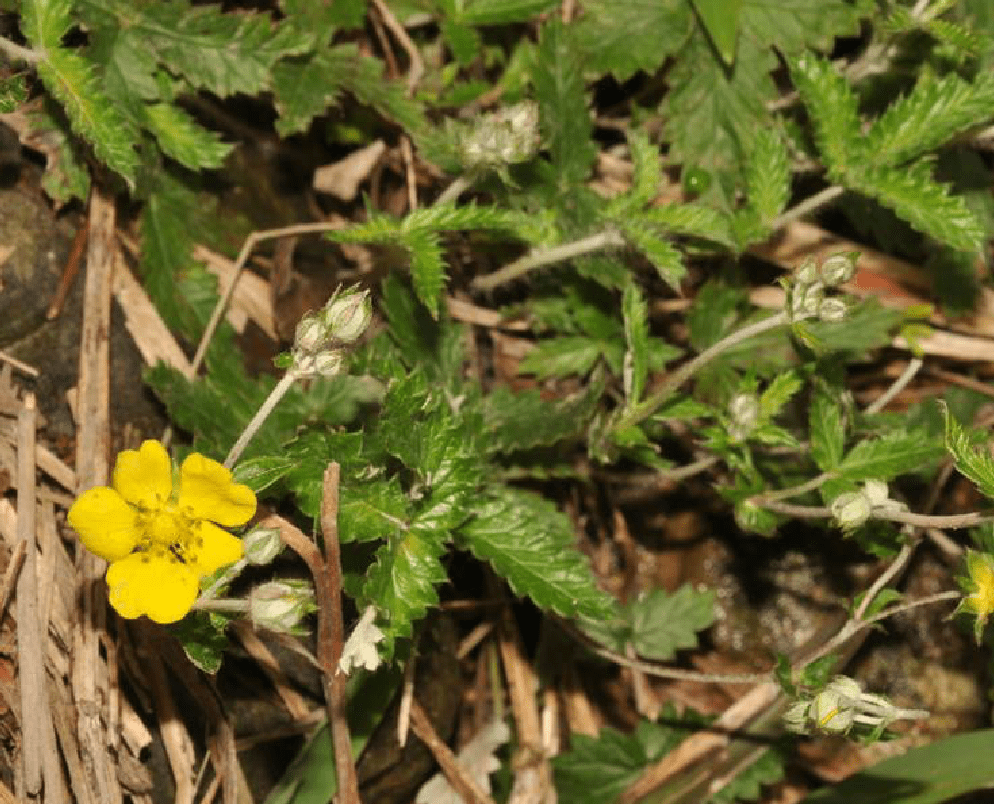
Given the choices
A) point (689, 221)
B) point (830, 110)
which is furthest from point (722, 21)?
point (689, 221)

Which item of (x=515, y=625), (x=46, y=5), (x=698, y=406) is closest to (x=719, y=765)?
→ (x=515, y=625)

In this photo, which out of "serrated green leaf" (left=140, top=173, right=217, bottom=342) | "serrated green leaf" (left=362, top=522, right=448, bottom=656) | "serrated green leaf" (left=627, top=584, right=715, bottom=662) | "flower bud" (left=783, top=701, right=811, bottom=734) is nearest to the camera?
"serrated green leaf" (left=362, top=522, right=448, bottom=656)

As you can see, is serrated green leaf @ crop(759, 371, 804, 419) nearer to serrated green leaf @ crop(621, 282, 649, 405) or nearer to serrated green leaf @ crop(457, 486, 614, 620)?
serrated green leaf @ crop(621, 282, 649, 405)

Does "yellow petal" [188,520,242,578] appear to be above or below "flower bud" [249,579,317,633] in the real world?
above

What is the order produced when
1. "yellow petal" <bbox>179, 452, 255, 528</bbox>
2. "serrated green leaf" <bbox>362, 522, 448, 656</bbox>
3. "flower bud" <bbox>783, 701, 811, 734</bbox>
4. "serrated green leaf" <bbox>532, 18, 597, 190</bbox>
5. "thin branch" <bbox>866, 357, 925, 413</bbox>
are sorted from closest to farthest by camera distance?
"yellow petal" <bbox>179, 452, 255, 528</bbox>
"serrated green leaf" <bbox>362, 522, 448, 656</bbox>
"flower bud" <bbox>783, 701, 811, 734</bbox>
"serrated green leaf" <bbox>532, 18, 597, 190</bbox>
"thin branch" <bbox>866, 357, 925, 413</bbox>

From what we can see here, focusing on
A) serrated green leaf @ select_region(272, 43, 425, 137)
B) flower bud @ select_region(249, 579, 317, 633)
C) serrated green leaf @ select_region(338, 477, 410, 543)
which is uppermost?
serrated green leaf @ select_region(272, 43, 425, 137)

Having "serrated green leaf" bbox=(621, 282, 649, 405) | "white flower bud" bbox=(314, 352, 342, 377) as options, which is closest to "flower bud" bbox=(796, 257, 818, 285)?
"serrated green leaf" bbox=(621, 282, 649, 405)

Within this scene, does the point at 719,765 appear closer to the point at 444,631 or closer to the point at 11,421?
the point at 444,631
